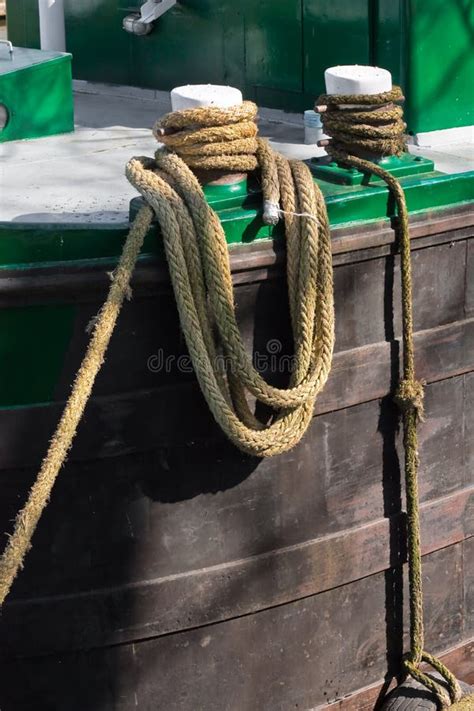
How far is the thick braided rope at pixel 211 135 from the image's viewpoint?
11.5 feet

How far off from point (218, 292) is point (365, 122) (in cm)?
84

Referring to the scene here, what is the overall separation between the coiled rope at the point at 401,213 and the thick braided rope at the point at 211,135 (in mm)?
380

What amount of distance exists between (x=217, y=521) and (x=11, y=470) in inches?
26.4

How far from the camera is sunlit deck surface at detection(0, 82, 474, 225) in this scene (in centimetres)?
394

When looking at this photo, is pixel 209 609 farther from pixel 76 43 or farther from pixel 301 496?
pixel 76 43

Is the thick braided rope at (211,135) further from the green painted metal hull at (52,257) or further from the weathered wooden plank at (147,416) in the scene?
the weathered wooden plank at (147,416)

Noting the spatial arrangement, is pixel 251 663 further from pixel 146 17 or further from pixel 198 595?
pixel 146 17

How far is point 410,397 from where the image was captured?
13.0ft

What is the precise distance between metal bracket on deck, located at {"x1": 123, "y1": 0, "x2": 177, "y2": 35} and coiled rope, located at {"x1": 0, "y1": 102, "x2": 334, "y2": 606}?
6.68ft

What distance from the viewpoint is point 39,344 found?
138 inches

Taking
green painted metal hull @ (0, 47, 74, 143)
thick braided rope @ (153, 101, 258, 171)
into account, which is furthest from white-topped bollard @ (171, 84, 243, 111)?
green painted metal hull @ (0, 47, 74, 143)

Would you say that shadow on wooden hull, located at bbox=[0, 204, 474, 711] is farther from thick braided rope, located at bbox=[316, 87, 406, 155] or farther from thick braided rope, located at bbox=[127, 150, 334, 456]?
thick braided rope, located at bbox=[316, 87, 406, 155]

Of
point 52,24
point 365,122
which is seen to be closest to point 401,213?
point 365,122

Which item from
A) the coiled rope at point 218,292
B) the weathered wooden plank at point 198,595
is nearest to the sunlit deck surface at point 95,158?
the coiled rope at point 218,292
